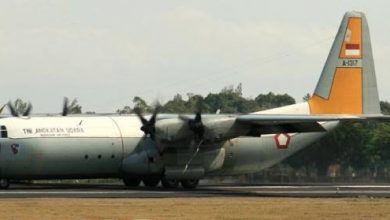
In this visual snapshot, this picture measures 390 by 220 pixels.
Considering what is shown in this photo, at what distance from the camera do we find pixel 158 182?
159 feet

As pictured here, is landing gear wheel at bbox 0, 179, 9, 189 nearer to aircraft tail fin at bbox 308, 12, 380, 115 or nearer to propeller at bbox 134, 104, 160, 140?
propeller at bbox 134, 104, 160, 140

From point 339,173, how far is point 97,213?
6417 cm

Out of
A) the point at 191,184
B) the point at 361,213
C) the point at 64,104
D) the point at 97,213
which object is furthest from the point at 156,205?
the point at 64,104

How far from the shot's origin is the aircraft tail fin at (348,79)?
174ft

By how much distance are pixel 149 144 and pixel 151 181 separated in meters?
2.36

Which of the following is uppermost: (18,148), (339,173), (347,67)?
(347,67)

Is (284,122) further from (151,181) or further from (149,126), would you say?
(151,181)

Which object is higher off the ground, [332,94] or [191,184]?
[332,94]

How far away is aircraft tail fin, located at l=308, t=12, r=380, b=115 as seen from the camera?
5297 centimetres

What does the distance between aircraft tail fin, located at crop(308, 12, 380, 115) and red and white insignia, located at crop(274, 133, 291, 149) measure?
117 inches

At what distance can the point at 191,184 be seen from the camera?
47.7 m

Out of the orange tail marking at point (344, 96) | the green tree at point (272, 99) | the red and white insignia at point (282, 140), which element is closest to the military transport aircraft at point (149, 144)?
the red and white insignia at point (282, 140)

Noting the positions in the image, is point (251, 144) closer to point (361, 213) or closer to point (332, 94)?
point (332, 94)

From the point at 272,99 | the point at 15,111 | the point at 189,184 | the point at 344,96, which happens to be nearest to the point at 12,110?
the point at 15,111
